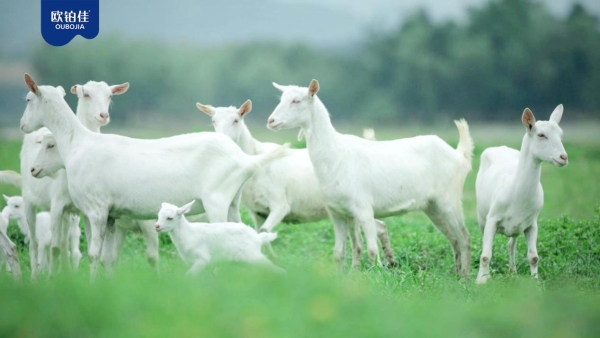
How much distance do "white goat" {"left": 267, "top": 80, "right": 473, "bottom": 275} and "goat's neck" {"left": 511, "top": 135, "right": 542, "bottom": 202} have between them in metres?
1.37

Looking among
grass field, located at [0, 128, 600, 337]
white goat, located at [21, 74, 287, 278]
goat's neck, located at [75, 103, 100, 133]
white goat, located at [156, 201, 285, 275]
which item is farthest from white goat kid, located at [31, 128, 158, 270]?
grass field, located at [0, 128, 600, 337]

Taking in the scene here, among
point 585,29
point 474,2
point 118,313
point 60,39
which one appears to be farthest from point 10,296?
point 474,2

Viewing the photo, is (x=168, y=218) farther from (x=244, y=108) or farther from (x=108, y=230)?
(x=244, y=108)

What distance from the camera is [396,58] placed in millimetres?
48094

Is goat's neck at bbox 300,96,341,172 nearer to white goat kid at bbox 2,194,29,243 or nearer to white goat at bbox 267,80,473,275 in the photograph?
white goat at bbox 267,80,473,275

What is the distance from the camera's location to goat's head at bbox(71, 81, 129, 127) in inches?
351

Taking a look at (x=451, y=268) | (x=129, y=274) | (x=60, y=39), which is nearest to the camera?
(x=129, y=274)

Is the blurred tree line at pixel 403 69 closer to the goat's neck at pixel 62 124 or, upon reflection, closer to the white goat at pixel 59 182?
the white goat at pixel 59 182

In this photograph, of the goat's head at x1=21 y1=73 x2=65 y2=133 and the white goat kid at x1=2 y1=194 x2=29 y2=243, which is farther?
the white goat kid at x1=2 y1=194 x2=29 y2=243

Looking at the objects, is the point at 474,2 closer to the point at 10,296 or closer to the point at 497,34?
the point at 497,34

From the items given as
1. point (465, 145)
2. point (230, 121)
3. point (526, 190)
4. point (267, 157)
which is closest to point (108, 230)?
point (267, 157)

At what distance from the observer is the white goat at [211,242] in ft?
24.1

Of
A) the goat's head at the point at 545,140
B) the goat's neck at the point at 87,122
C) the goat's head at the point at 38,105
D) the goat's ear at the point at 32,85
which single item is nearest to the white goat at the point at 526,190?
the goat's head at the point at 545,140

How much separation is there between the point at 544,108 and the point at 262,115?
14456 mm
